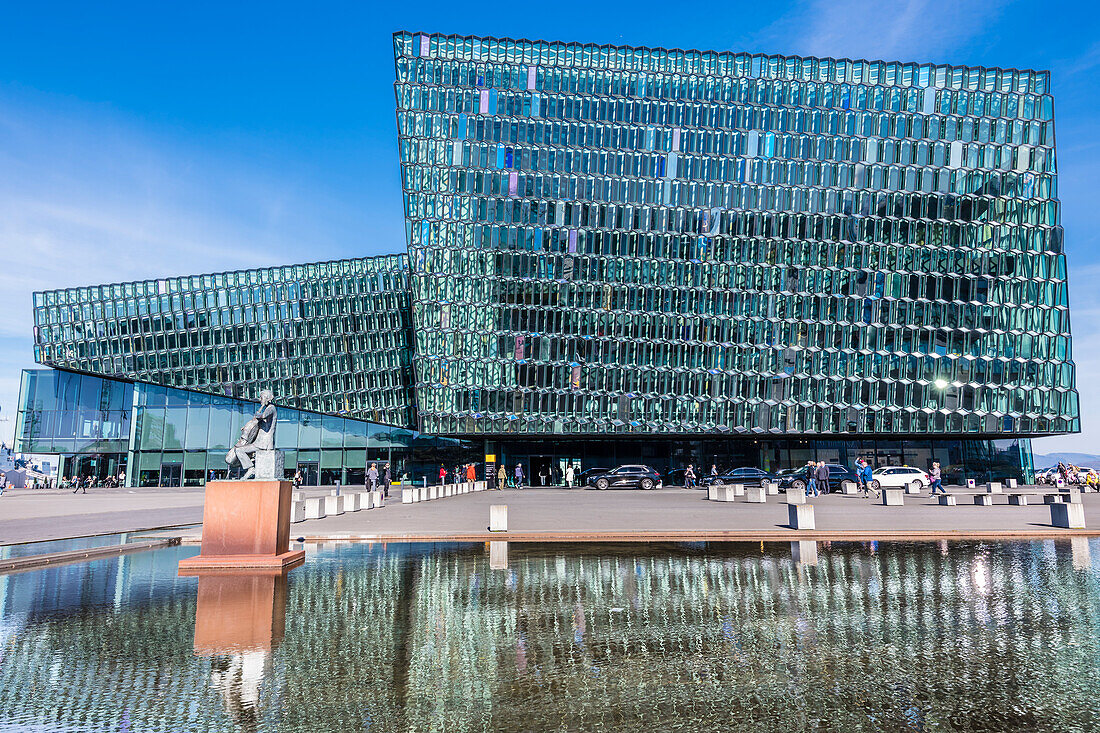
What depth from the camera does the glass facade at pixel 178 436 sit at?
6531 centimetres

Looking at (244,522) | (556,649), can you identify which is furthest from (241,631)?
(244,522)

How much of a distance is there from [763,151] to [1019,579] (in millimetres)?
53961

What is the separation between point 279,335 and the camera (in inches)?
2584

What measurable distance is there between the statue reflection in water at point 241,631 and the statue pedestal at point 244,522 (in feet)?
2.08

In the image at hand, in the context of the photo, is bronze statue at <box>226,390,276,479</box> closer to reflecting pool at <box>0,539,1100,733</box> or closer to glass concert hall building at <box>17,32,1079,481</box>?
reflecting pool at <box>0,539,1100,733</box>

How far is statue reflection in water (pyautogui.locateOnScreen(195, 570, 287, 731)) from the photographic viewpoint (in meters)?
5.38

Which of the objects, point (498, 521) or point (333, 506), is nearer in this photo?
point (498, 521)

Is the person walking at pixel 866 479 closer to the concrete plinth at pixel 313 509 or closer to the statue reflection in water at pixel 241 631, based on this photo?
the concrete plinth at pixel 313 509

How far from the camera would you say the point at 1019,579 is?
34.4ft

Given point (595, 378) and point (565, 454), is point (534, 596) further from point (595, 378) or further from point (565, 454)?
point (565, 454)

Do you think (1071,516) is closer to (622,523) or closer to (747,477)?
(622,523)

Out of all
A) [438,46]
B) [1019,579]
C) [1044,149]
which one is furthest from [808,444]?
[1019,579]

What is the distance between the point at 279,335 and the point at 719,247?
4003cm

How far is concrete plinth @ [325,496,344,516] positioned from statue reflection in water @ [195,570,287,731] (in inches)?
508
